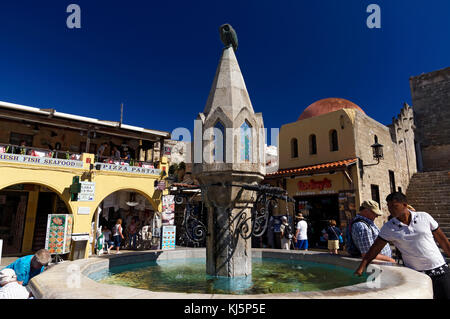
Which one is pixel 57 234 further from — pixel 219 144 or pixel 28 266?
pixel 219 144

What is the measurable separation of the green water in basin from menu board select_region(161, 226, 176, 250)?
648 centimetres

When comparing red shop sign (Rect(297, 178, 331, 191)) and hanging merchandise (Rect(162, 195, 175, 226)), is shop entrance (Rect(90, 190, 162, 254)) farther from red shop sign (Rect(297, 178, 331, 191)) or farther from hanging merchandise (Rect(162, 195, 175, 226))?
red shop sign (Rect(297, 178, 331, 191))

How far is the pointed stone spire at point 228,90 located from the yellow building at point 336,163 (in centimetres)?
887

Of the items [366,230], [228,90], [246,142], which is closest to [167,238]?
[246,142]

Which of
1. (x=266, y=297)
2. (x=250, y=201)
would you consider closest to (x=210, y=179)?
(x=250, y=201)

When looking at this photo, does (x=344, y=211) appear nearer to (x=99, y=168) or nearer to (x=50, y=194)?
(x=99, y=168)

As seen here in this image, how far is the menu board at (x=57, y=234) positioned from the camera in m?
10.4

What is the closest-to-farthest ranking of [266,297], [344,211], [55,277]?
[266,297] → [55,277] → [344,211]

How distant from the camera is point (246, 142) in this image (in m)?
5.55

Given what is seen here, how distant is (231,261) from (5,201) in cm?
1534

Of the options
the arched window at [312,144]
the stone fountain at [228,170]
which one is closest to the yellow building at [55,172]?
the stone fountain at [228,170]

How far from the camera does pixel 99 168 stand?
13945 mm

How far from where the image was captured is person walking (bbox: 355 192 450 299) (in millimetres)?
2859

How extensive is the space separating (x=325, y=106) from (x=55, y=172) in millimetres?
15229
